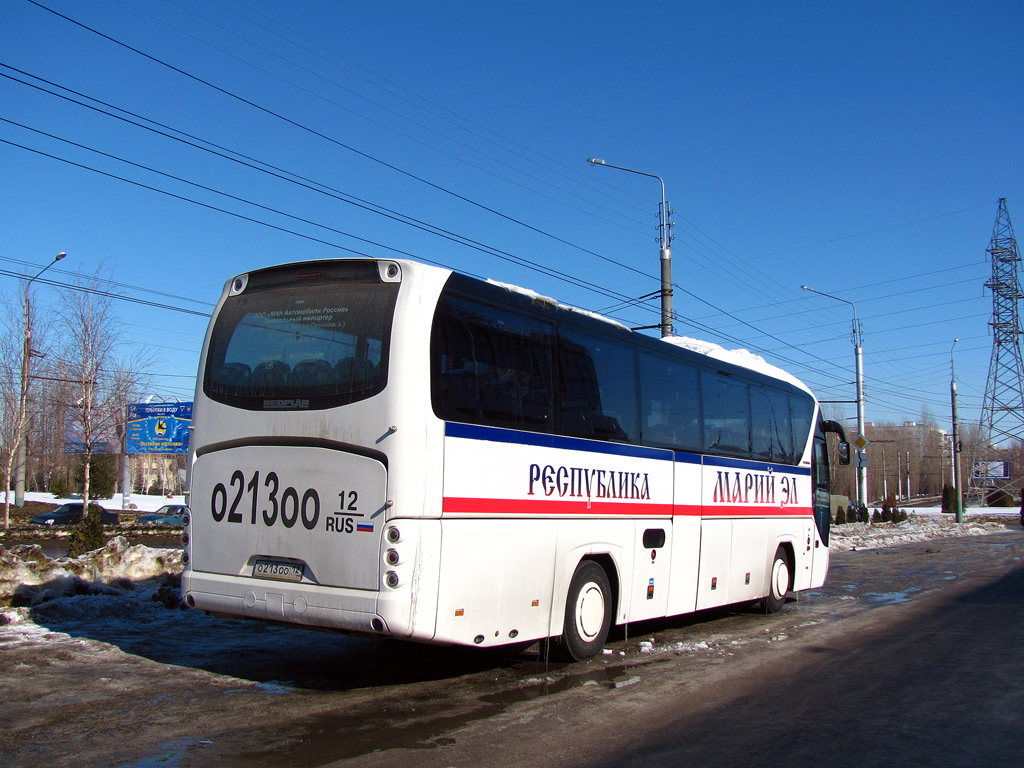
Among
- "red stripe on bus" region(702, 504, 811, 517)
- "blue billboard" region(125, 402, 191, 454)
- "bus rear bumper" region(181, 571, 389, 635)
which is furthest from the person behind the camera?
"blue billboard" region(125, 402, 191, 454)

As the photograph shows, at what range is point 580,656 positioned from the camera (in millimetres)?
8414

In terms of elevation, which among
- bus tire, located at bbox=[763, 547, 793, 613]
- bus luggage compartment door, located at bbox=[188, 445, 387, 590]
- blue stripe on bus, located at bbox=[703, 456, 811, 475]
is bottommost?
bus tire, located at bbox=[763, 547, 793, 613]

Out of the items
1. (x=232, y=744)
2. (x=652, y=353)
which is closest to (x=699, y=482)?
(x=652, y=353)

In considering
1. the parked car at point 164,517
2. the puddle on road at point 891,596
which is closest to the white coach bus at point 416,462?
the puddle on road at point 891,596

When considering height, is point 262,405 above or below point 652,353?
below

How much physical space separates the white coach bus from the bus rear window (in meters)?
0.02

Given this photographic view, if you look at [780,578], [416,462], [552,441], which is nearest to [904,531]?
[780,578]

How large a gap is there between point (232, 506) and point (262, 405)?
92 cm

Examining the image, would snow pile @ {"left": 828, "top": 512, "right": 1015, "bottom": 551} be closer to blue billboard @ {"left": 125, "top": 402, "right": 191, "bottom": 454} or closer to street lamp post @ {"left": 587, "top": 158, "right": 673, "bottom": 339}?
street lamp post @ {"left": 587, "top": 158, "right": 673, "bottom": 339}

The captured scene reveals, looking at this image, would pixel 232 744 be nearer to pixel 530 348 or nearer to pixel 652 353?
pixel 530 348

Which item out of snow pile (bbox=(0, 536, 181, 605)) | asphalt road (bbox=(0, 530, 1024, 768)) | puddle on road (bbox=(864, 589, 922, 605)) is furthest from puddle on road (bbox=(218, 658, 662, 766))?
puddle on road (bbox=(864, 589, 922, 605))

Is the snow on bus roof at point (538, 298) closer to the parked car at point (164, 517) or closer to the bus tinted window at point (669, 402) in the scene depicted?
the bus tinted window at point (669, 402)

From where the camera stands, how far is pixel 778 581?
1319cm

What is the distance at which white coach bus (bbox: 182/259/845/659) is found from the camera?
21.6 ft
